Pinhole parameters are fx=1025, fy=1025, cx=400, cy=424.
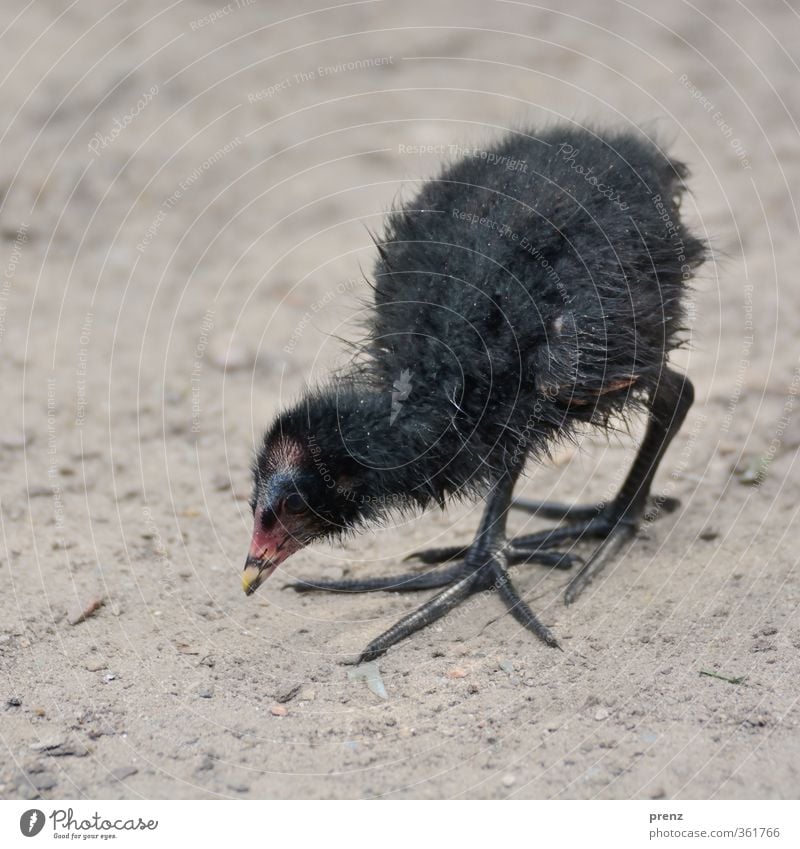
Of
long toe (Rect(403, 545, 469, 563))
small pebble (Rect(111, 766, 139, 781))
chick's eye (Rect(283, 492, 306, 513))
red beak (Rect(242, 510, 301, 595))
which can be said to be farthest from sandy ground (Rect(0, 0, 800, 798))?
chick's eye (Rect(283, 492, 306, 513))

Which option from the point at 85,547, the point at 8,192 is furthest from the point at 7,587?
the point at 8,192

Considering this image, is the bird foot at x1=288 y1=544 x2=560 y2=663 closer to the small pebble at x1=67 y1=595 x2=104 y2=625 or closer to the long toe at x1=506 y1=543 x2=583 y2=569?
the long toe at x1=506 y1=543 x2=583 y2=569

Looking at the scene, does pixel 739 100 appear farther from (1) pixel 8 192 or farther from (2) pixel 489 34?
(1) pixel 8 192

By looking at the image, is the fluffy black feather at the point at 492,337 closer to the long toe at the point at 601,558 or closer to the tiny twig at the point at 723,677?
the long toe at the point at 601,558

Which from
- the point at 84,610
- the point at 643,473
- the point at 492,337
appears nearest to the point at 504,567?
the point at 643,473

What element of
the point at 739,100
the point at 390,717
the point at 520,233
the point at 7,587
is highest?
the point at 739,100

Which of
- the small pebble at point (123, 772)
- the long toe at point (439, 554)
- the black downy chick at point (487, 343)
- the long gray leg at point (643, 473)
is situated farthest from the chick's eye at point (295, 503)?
the long gray leg at point (643, 473)

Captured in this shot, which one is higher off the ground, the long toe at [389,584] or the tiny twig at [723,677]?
the long toe at [389,584]
